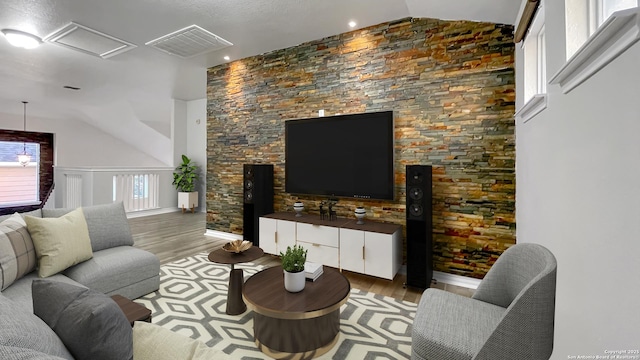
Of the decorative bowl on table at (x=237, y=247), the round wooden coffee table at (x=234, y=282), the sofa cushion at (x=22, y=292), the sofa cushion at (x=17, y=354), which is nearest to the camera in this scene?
the sofa cushion at (x=17, y=354)

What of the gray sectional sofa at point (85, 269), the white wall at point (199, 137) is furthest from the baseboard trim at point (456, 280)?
the white wall at point (199, 137)

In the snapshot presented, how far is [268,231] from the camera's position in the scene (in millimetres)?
3705

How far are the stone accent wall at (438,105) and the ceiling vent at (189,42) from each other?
2.83 ft

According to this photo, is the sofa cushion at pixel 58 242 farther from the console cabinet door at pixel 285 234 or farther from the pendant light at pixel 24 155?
the pendant light at pixel 24 155

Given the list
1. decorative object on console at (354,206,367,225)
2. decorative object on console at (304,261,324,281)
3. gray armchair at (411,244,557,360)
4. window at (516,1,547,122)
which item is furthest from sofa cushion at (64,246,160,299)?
window at (516,1,547,122)

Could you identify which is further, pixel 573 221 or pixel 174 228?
pixel 174 228

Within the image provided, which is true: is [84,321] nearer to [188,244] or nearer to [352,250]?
[352,250]

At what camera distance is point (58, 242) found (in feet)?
6.67

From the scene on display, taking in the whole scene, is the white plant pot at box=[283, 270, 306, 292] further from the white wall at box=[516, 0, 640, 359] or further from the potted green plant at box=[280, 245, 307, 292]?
the white wall at box=[516, 0, 640, 359]

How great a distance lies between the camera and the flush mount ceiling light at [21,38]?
10.9 ft

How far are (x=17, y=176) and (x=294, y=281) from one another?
10.1m

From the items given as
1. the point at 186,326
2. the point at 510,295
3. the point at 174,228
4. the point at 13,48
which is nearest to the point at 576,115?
the point at 510,295

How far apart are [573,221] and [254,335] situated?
1.89 metres

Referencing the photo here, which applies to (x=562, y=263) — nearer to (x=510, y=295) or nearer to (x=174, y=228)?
(x=510, y=295)
